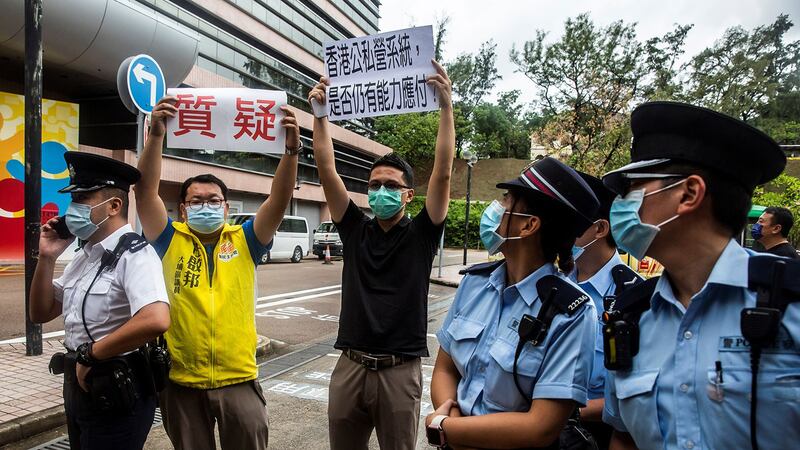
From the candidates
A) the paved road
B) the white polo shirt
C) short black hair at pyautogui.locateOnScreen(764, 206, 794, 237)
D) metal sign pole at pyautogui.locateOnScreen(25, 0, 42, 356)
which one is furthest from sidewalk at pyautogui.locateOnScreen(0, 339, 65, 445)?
short black hair at pyautogui.locateOnScreen(764, 206, 794, 237)

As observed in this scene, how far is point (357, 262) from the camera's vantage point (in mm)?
2816

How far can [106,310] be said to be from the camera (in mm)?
2236

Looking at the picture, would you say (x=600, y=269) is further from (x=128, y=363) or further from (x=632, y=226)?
(x=128, y=363)

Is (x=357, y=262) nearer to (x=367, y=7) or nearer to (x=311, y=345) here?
(x=311, y=345)

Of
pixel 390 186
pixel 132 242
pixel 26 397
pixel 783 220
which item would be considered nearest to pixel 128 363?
pixel 132 242

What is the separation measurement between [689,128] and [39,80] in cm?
639

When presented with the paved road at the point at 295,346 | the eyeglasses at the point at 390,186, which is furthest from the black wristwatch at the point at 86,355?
the paved road at the point at 295,346

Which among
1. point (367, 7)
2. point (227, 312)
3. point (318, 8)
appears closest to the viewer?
point (227, 312)

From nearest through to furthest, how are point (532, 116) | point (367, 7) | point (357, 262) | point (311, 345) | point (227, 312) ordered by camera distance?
point (227, 312)
point (357, 262)
point (311, 345)
point (367, 7)
point (532, 116)

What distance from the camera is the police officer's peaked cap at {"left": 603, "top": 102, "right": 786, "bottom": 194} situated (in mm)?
1371

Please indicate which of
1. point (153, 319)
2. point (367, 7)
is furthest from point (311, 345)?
point (367, 7)

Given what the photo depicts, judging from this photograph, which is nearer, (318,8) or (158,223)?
(158,223)

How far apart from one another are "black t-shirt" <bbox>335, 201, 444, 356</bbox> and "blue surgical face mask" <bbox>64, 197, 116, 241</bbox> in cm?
127

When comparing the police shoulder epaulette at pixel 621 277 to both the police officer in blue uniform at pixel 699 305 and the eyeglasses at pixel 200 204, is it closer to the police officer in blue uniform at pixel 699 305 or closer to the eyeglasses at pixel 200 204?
the police officer in blue uniform at pixel 699 305
